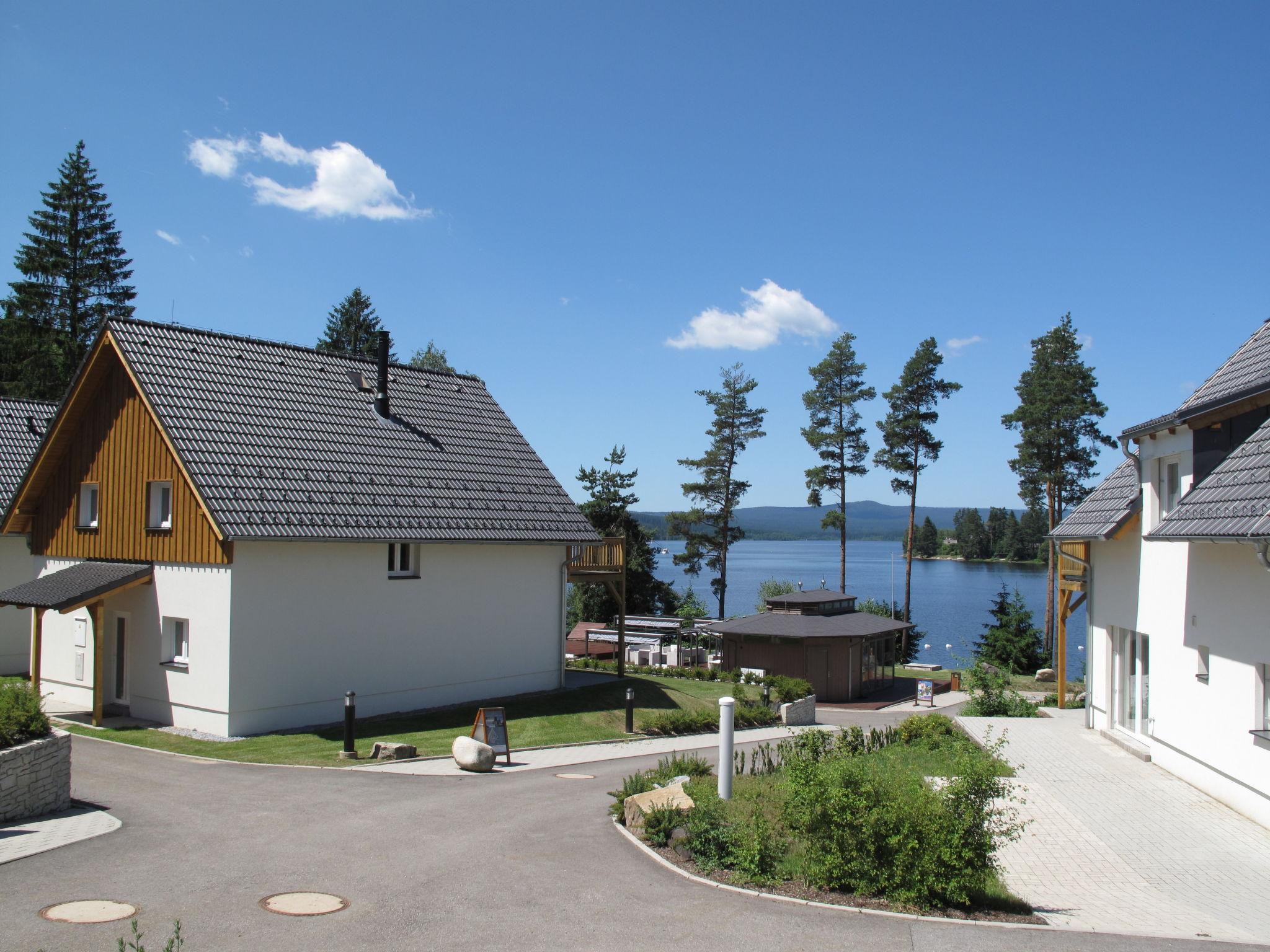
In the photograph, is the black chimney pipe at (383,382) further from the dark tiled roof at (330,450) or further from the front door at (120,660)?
the front door at (120,660)

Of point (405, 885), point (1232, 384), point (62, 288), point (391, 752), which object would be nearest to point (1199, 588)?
point (1232, 384)

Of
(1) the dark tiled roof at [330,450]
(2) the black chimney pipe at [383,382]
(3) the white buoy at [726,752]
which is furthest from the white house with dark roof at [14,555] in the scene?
(3) the white buoy at [726,752]

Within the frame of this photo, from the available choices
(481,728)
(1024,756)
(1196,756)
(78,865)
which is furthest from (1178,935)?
(481,728)

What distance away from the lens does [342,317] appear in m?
62.2

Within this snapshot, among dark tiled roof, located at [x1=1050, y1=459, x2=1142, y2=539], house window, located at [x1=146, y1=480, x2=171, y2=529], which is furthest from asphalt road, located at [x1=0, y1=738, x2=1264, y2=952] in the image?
dark tiled roof, located at [x1=1050, y1=459, x2=1142, y2=539]

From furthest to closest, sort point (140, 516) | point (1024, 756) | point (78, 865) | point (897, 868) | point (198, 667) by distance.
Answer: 1. point (140, 516)
2. point (198, 667)
3. point (1024, 756)
4. point (78, 865)
5. point (897, 868)

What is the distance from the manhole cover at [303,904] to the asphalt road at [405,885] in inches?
4.4

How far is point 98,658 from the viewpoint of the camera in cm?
1816

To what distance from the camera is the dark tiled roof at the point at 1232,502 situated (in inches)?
426

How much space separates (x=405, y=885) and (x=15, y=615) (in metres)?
21.0

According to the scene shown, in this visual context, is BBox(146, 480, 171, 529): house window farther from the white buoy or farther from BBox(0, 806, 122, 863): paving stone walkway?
the white buoy

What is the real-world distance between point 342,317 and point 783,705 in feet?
153

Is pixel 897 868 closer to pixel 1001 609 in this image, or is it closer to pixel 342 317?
pixel 1001 609

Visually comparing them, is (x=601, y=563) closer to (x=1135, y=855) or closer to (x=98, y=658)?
(x=98, y=658)
